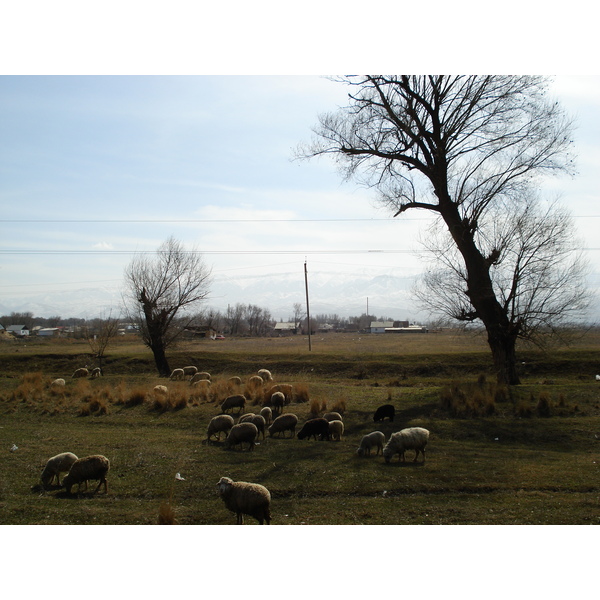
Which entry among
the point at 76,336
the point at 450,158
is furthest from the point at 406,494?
the point at 76,336

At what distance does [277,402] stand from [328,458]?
6913 mm

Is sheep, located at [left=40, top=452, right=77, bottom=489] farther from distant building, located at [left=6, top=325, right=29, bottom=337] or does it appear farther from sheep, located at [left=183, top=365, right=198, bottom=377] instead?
distant building, located at [left=6, top=325, right=29, bottom=337]

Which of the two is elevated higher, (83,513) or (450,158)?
(450,158)

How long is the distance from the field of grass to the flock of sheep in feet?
1.29

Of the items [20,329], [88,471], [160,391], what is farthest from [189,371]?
[20,329]

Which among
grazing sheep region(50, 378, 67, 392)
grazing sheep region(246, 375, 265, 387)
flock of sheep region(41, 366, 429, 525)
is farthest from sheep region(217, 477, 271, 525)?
grazing sheep region(50, 378, 67, 392)

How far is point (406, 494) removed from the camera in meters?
9.91

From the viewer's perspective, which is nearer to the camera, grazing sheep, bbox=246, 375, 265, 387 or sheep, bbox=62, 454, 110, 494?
sheep, bbox=62, 454, 110, 494

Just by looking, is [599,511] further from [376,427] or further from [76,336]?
[76,336]

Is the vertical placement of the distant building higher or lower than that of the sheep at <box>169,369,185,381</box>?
higher

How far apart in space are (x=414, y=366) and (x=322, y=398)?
1576 cm

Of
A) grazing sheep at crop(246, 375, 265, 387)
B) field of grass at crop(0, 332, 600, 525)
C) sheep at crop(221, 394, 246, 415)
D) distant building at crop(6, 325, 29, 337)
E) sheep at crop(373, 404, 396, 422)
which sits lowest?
field of grass at crop(0, 332, 600, 525)

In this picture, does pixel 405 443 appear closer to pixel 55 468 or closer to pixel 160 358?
pixel 55 468

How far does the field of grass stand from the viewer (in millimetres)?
9000
